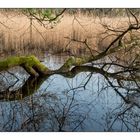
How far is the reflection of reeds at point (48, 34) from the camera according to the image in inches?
130

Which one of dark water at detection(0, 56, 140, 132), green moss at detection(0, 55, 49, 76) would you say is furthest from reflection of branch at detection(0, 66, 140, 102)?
green moss at detection(0, 55, 49, 76)

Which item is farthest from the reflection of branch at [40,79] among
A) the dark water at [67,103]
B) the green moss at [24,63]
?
the green moss at [24,63]

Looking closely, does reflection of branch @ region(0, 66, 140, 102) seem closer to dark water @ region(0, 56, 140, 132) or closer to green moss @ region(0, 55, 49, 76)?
dark water @ region(0, 56, 140, 132)

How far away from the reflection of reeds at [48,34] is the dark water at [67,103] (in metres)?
0.14

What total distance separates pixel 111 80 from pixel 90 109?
302 millimetres

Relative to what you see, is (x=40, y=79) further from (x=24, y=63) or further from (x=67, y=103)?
(x=67, y=103)

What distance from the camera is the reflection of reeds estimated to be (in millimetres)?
3301

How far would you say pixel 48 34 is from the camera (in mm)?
3363

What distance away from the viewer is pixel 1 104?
342 cm

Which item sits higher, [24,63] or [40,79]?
[24,63]

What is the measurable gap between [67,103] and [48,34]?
54 cm

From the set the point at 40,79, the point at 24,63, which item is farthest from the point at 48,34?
the point at 40,79

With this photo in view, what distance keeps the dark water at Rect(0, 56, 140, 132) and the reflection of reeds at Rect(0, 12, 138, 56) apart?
14 cm

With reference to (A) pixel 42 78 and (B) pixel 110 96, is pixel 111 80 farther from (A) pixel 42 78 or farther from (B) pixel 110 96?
(A) pixel 42 78
